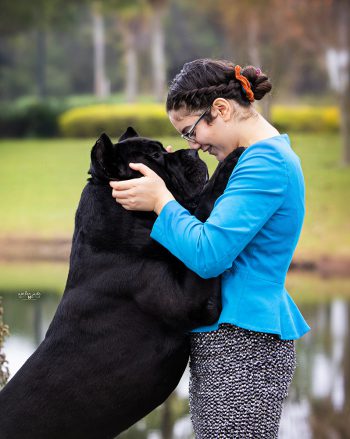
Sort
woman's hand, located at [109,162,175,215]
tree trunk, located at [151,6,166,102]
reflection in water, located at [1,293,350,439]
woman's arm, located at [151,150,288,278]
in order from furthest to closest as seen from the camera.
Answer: tree trunk, located at [151,6,166,102]
reflection in water, located at [1,293,350,439]
woman's hand, located at [109,162,175,215]
woman's arm, located at [151,150,288,278]

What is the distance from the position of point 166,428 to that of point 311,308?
401 centimetres

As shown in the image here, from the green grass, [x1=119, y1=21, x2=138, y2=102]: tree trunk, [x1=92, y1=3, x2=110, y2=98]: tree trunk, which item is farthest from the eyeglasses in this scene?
[x1=92, y1=3, x2=110, y2=98]: tree trunk

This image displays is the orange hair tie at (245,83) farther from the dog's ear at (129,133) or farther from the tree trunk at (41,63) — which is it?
the tree trunk at (41,63)

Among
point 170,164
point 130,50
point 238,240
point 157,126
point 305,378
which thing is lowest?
point 305,378

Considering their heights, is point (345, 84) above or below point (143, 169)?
below

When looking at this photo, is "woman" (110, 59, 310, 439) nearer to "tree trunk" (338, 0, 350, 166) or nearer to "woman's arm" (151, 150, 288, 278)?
"woman's arm" (151, 150, 288, 278)

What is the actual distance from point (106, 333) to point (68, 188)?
12.3 m

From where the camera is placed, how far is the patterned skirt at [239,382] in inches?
67.6

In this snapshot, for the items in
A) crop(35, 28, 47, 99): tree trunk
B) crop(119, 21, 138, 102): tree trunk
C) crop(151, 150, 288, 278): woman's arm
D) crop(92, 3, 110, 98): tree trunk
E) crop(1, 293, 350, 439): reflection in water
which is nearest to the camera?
crop(151, 150, 288, 278): woman's arm

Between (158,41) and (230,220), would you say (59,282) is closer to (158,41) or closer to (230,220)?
(230,220)

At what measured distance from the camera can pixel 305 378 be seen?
203 inches

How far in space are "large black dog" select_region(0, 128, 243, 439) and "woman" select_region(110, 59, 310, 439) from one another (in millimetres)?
60

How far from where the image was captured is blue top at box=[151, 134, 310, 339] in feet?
5.37

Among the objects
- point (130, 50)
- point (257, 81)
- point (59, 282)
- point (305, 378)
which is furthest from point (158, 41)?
point (257, 81)
